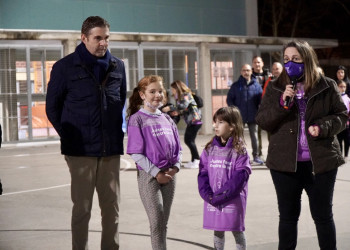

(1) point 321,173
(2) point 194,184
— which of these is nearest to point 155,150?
(1) point 321,173

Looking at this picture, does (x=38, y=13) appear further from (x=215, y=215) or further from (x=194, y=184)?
(x=215, y=215)

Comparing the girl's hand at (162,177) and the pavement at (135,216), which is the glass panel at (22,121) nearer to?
the pavement at (135,216)

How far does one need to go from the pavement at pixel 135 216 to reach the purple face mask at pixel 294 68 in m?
2.07

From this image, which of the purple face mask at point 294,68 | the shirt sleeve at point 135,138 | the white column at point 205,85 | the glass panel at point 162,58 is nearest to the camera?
the purple face mask at point 294,68

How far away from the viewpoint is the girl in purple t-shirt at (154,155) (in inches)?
233

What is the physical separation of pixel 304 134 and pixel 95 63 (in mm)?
1738

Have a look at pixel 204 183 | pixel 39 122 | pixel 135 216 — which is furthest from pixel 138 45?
pixel 204 183

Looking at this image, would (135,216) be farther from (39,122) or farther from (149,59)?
(149,59)

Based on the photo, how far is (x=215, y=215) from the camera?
5730 mm

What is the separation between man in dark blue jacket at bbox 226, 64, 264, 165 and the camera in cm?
1441

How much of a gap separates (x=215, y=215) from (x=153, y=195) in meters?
0.54

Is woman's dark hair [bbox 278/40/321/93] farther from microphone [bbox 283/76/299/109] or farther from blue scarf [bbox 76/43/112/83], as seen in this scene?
blue scarf [bbox 76/43/112/83]

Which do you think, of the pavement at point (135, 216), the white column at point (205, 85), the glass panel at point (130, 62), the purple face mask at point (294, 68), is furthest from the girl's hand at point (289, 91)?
the white column at point (205, 85)

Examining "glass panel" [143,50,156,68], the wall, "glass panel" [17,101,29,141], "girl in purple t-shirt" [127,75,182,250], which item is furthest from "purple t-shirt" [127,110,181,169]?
"glass panel" [143,50,156,68]
